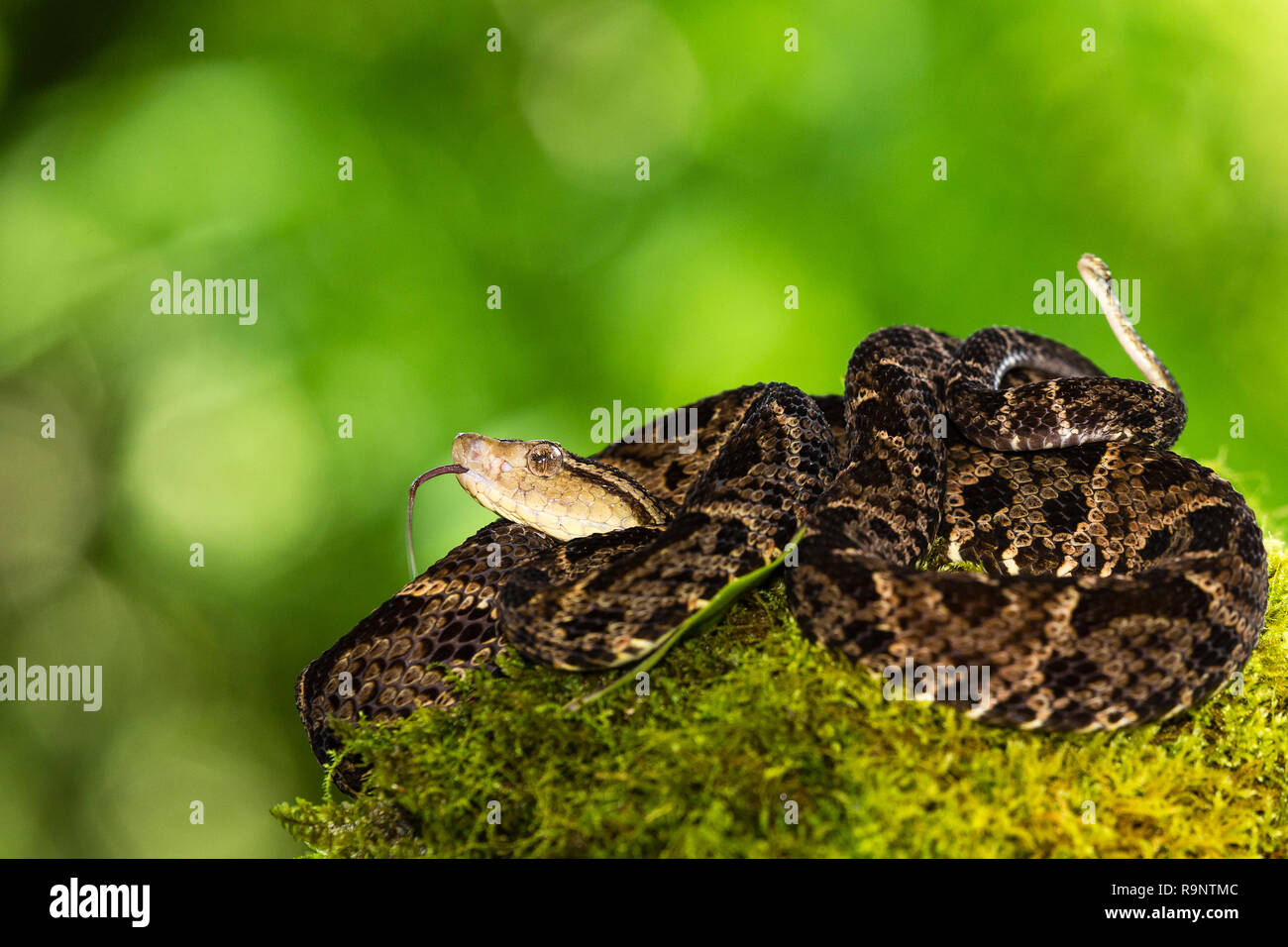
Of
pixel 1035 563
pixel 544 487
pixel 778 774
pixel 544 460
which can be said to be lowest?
pixel 778 774

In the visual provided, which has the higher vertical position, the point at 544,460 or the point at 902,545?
the point at 544,460

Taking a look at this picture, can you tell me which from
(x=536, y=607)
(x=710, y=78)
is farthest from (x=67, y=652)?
(x=710, y=78)

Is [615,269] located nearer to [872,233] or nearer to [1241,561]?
[872,233]

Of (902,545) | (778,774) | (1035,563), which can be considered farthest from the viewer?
(1035,563)

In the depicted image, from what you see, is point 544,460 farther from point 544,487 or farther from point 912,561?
point 912,561

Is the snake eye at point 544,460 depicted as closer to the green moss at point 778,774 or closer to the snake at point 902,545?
the snake at point 902,545

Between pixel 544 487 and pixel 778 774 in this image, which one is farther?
pixel 544 487

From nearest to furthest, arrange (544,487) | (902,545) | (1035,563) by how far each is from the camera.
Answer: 1. (902,545)
2. (1035,563)
3. (544,487)

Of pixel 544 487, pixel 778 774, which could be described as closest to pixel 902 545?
pixel 778 774
